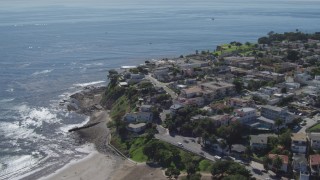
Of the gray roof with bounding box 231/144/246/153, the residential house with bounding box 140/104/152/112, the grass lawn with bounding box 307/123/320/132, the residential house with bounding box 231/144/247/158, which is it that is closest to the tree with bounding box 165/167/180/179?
the residential house with bounding box 231/144/247/158

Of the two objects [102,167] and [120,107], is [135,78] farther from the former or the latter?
[102,167]

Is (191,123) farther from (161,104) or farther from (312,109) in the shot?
(312,109)

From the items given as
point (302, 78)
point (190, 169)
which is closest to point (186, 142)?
point (190, 169)

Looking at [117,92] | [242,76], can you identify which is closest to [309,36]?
[242,76]

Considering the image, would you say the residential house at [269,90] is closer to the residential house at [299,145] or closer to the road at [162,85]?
the road at [162,85]

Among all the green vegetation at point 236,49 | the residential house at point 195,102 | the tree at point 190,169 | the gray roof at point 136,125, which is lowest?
the tree at point 190,169

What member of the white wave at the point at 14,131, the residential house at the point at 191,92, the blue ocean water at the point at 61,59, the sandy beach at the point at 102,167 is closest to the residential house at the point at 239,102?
the residential house at the point at 191,92

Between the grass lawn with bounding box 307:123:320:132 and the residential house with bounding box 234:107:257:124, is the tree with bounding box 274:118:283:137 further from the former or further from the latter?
the residential house with bounding box 234:107:257:124
